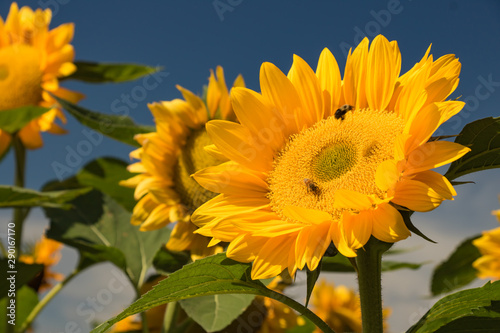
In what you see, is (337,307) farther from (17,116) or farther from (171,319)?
(17,116)

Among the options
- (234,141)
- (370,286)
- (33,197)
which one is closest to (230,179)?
(234,141)

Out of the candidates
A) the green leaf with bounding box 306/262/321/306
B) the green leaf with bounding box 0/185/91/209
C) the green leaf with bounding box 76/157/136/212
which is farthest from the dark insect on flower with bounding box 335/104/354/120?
the green leaf with bounding box 76/157/136/212

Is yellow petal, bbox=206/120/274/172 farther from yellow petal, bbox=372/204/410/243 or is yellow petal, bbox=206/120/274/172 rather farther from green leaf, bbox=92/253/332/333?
yellow petal, bbox=372/204/410/243

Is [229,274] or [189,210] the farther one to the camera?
[189,210]

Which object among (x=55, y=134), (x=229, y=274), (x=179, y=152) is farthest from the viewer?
(x=55, y=134)

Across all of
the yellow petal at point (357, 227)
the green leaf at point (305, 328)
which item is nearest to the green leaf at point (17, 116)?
the green leaf at point (305, 328)

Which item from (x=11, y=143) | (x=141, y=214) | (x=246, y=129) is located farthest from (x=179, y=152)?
(x=11, y=143)

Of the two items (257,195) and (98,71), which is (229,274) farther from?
(98,71)

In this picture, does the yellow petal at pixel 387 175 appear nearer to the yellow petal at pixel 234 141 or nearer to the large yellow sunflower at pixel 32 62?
the yellow petal at pixel 234 141
